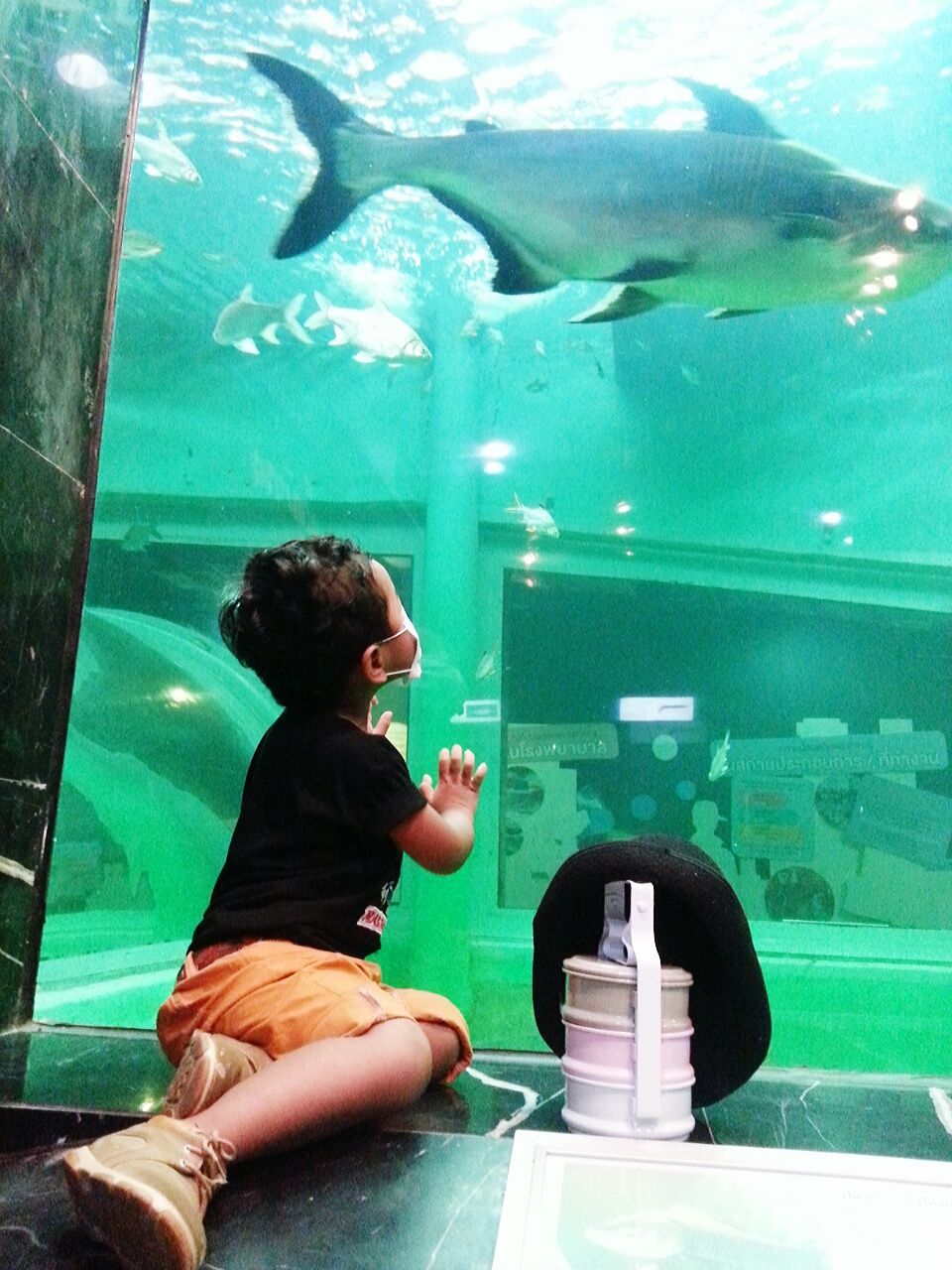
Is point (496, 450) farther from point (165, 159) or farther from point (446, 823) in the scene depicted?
point (446, 823)

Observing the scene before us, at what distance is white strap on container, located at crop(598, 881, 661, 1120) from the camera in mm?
974

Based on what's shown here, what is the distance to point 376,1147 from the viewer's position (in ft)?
3.32

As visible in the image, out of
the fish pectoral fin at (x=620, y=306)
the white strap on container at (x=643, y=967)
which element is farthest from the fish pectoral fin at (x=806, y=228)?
the white strap on container at (x=643, y=967)

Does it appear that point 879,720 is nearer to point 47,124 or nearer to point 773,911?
point 773,911

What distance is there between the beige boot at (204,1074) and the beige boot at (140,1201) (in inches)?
5.8

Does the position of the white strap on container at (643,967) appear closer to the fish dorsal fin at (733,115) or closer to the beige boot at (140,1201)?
the beige boot at (140,1201)

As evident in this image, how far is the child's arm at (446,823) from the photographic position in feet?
3.94

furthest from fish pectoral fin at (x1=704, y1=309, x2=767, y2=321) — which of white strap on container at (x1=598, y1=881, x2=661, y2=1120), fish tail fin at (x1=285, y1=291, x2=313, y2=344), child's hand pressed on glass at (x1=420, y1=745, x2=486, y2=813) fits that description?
white strap on container at (x1=598, y1=881, x2=661, y2=1120)

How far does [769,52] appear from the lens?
7.96 ft

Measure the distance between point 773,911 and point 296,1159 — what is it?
136 cm

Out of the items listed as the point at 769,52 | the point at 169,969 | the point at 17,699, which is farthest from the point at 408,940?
the point at 769,52

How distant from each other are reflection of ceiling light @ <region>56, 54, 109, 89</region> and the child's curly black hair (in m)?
1.17

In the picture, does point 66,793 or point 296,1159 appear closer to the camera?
point 296,1159

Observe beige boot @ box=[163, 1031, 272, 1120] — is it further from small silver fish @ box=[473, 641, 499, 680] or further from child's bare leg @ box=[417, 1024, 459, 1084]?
small silver fish @ box=[473, 641, 499, 680]
